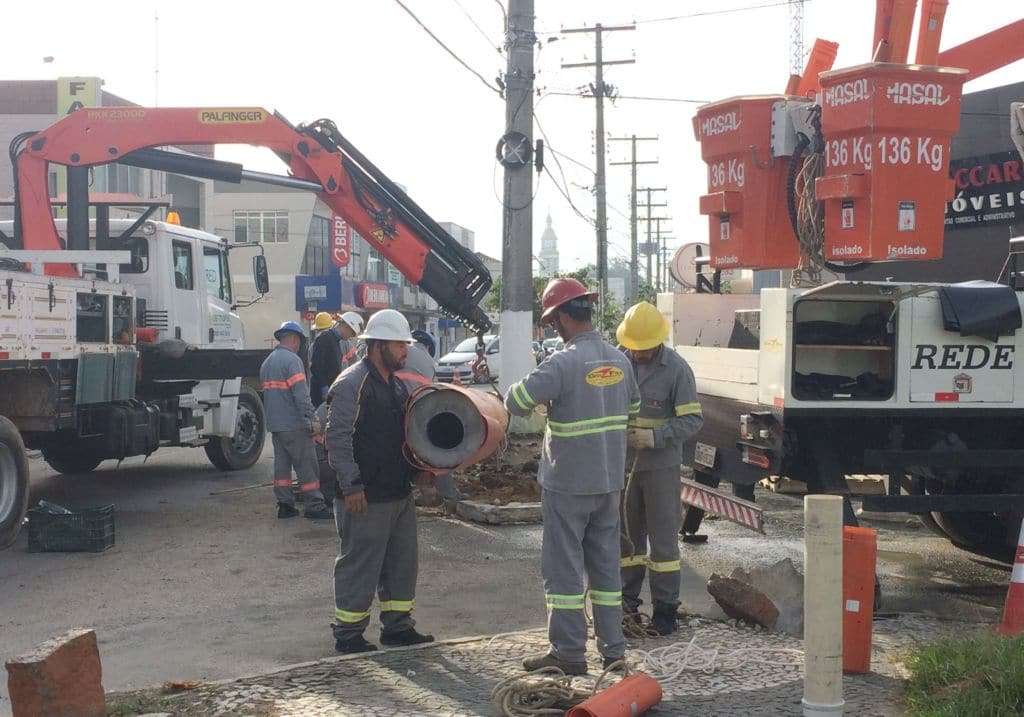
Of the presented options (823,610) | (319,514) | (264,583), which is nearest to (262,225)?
(319,514)

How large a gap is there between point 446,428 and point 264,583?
2.63 m

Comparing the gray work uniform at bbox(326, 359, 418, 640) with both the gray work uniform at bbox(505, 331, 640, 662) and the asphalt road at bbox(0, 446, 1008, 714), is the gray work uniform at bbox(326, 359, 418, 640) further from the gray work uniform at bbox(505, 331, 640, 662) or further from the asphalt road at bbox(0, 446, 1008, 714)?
the gray work uniform at bbox(505, 331, 640, 662)

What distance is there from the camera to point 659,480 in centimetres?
705

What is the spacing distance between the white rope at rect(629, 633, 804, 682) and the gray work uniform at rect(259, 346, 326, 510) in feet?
17.5

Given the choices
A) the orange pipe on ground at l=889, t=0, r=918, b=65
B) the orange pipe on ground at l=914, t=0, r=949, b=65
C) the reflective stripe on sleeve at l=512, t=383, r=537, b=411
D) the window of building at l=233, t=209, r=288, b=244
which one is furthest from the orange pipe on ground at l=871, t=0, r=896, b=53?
the window of building at l=233, t=209, r=288, b=244

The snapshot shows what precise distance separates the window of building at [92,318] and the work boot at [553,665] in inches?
262

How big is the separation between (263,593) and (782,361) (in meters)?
3.84

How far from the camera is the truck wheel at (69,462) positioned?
44.3 ft

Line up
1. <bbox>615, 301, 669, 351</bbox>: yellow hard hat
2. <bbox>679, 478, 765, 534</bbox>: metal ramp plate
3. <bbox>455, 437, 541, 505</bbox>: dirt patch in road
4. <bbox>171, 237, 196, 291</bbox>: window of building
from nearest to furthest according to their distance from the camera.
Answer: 1. <bbox>615, 301, 669, 351</bbox>: yellow hard hat
2. <bbox>679, 478, 765, 534</bbox>: metal ramp plate
3. <bbox>455, 437, 541, 505</bbox>: dirt patch in road
4. <bbox>171, 237, 196, 291</bbox>: window of building

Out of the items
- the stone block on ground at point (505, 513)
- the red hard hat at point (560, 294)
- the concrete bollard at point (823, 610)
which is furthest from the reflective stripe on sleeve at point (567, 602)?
the stone block on ground at point (505, 513)

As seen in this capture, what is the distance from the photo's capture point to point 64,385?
1045 centimetres

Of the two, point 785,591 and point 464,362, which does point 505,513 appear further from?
point 464,362

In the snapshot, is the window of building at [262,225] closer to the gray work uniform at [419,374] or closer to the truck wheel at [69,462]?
the truck wheel at [69,462]

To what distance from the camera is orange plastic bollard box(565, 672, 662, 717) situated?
4.95m
